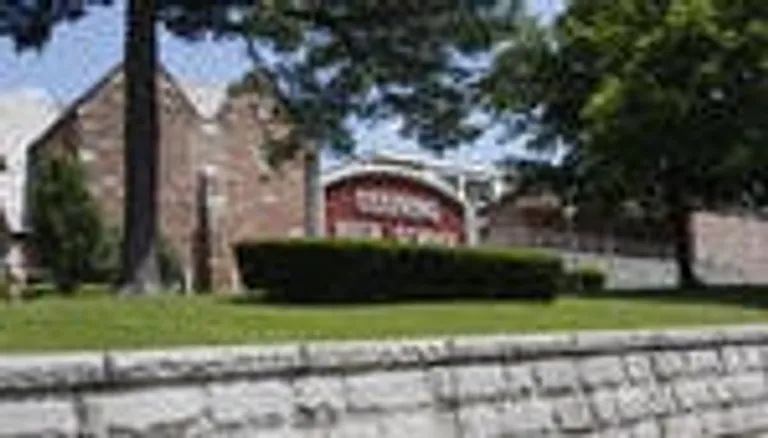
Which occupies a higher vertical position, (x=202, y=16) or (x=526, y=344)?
(x=202, y=16)

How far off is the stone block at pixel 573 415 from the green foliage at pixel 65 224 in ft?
135

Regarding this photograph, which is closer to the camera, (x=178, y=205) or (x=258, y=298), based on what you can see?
(x=258, y=298)

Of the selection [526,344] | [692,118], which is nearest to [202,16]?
[692,118]

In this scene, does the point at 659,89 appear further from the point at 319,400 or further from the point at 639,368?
the point at 319,400

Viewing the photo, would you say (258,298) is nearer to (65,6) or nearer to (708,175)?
(65,6)

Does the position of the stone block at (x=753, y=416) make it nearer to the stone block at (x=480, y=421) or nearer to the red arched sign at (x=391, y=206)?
the stone block at (x=480, y=421)

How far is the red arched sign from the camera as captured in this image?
73.4 meters

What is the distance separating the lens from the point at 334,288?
2444 cm

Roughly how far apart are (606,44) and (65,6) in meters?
14.4

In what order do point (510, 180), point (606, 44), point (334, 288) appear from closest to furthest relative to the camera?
point (334, 288)
point (606, 44)
point (510, 180)

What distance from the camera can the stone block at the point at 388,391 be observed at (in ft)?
37.4

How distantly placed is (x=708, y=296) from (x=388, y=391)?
22495mm

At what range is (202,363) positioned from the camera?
10.1 meters

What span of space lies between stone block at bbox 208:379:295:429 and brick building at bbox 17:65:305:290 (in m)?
51.3
